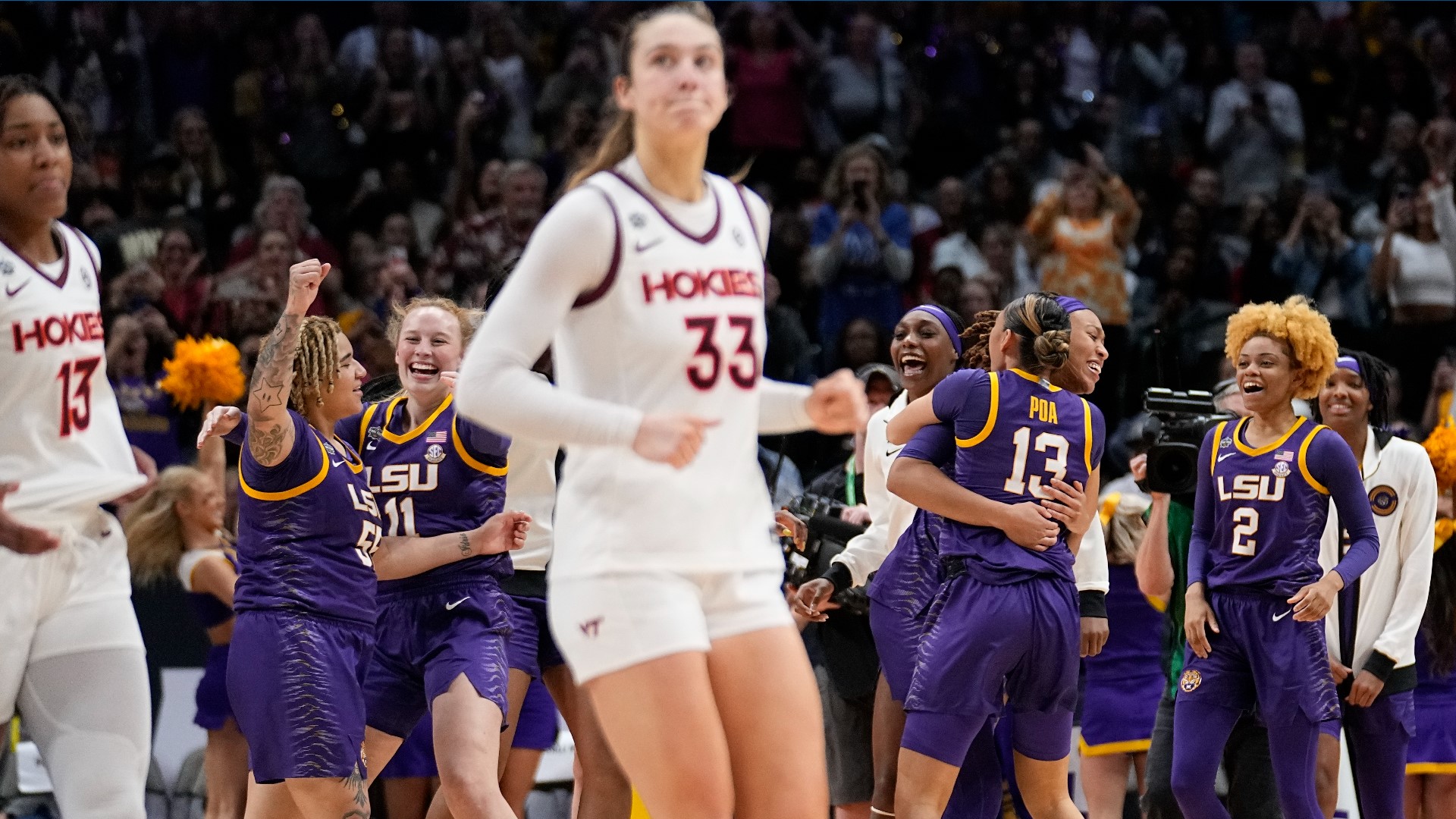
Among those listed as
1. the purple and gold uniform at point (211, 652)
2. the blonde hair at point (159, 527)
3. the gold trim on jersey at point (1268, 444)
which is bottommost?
the purple and gold uniform at point (211, 652)

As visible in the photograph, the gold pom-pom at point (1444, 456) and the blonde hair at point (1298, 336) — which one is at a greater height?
the blonde hair at point (1298, 336)

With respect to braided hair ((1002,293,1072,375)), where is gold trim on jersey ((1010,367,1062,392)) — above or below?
below

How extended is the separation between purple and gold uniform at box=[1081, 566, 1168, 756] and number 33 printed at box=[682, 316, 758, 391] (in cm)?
440

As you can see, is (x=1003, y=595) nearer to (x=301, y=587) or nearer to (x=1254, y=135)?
(x=301, y=587)

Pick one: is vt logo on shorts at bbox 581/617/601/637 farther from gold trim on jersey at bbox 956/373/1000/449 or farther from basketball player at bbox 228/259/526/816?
gold trim on jersey at bbox 956/373/1000/449

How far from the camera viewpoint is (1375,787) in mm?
6535

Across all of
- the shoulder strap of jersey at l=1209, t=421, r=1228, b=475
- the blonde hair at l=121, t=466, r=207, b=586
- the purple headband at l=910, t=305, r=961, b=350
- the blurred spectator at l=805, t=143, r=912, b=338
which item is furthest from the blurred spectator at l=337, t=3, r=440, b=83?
the shoulder strap of jersey at l=1209, t=421, r=1228, b=475

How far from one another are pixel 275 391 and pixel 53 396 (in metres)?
1.05

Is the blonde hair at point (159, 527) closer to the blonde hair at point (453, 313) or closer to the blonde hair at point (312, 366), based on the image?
the blonde hair at point (453, 313)

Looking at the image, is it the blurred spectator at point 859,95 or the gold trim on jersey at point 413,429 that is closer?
the gold trim on jersey at point 413,429

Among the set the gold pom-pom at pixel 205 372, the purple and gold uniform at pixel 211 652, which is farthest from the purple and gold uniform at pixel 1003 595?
the purple and gold uniform at pixel 211 652

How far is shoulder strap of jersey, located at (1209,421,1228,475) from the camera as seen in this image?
6.39m

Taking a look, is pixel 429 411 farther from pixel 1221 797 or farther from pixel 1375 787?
pixel 1221 797

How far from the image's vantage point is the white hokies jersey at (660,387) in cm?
338
